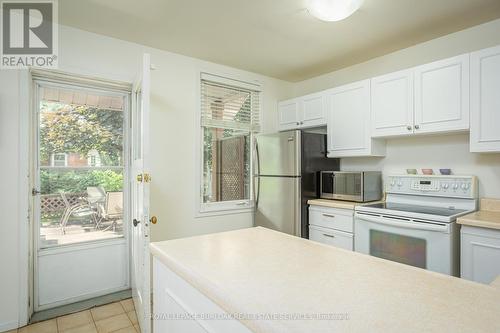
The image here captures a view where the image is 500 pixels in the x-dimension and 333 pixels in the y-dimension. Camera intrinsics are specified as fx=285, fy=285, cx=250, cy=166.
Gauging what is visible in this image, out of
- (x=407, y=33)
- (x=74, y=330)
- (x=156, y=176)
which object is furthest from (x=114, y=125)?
(x=407, y=33)

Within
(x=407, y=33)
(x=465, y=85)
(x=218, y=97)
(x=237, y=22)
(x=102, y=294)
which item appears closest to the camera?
(x=465, y=85)

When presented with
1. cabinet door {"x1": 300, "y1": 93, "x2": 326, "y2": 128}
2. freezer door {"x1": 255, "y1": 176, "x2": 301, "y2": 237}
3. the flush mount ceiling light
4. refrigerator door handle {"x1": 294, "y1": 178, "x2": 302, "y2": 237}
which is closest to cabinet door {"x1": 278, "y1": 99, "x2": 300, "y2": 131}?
cabinet door {"x1": 300, "y1": 93, "x2": 326, "y2": 128}

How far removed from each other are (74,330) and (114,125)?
6.03 feet

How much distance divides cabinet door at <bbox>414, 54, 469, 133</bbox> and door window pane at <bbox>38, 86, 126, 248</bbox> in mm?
2837

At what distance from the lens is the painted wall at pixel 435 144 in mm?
2352

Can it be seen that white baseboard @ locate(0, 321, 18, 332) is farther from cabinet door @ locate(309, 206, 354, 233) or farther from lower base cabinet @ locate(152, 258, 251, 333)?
cabinet door @ locate(309, 206, 354, 233)

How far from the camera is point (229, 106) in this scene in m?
3.47

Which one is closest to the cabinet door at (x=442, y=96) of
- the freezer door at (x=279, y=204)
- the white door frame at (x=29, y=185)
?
the freezer door at (x=279, y=204)

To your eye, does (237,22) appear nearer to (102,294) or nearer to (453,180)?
(453,180)

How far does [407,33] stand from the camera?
99.7 inches

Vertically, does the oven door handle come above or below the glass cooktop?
below

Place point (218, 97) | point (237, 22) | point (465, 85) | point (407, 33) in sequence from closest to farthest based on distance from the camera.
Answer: point (465, 85) < point (237, 22) < point (407, 33) < point (218, 97)

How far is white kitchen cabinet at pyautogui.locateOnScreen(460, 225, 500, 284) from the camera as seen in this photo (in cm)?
186

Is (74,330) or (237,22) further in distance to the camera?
(237,22)
